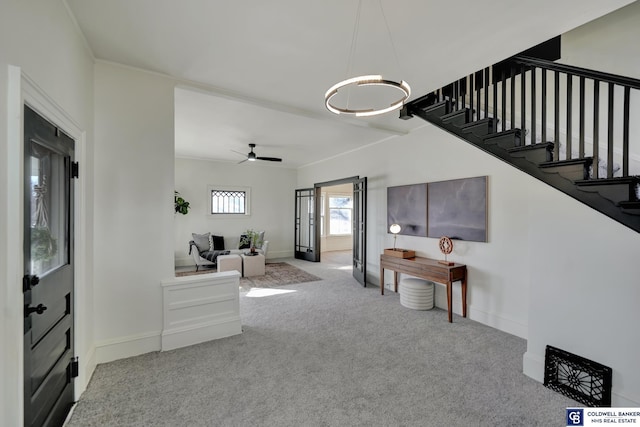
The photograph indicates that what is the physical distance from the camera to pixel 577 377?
2082mm

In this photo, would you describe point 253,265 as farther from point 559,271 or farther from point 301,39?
point 559,271

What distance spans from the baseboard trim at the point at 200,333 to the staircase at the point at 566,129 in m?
3.26

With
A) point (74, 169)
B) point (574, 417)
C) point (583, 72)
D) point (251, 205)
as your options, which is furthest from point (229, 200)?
point (574, 417)

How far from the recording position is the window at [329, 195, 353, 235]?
384 inches

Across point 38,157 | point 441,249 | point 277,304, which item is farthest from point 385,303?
point 38,157

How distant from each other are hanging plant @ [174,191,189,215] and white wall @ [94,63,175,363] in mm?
4507

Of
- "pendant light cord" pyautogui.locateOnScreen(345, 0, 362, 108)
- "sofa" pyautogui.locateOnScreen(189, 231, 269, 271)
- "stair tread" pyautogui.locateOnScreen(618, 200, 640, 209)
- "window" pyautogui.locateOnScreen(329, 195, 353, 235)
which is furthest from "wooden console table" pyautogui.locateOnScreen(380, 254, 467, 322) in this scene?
"window" pyautogui.locateOnScreen(329, 195, 353, 235)

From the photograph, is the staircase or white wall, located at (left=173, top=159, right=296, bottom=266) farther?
white wall, located at (left=173, top=159, right=296, bottom=266)

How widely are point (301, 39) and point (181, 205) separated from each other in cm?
586

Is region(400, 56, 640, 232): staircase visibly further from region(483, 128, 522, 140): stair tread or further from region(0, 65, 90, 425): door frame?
region(0, 65, 90, 425): door frame

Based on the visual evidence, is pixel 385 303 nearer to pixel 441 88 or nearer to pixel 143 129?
pixel 441 88

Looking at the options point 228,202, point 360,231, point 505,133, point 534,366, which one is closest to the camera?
point 534,366

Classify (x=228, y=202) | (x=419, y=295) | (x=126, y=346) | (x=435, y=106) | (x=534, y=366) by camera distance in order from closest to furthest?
(x=534, y=366) → (x=126, y=346) → (x=435, y=106) → (x=419, y=295) → (x=228, y=202)

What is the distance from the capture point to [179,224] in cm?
712
